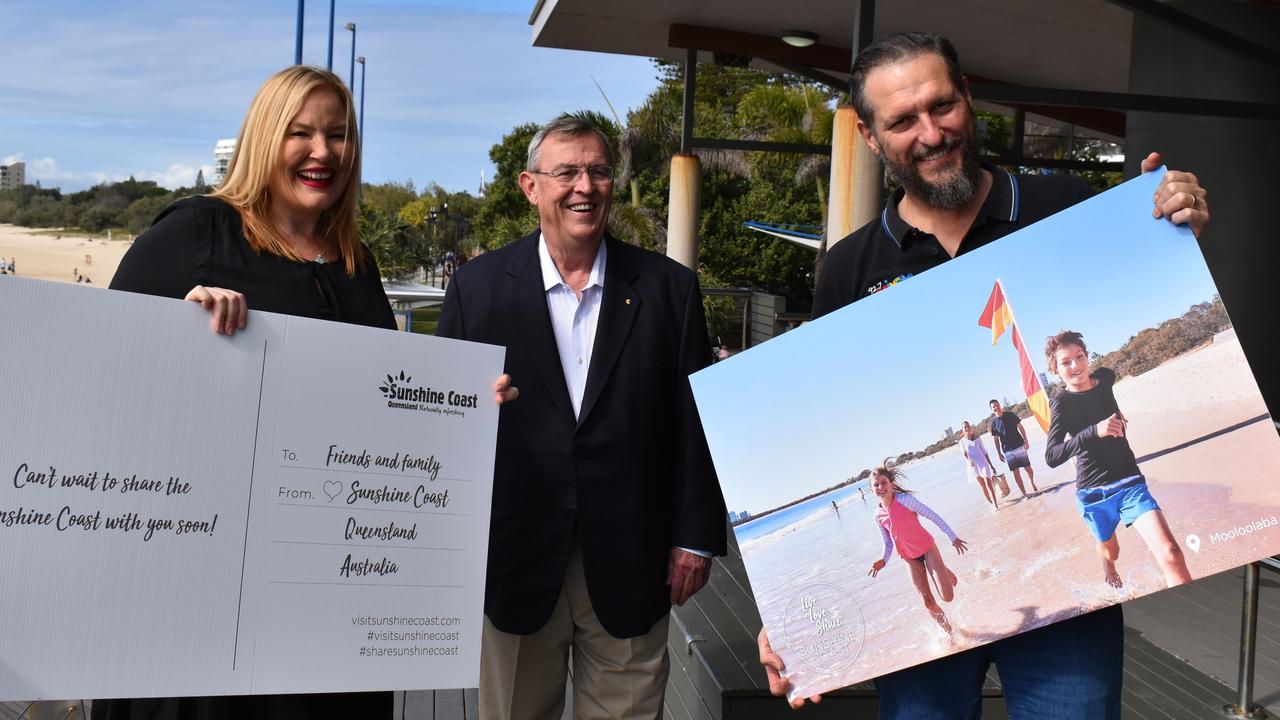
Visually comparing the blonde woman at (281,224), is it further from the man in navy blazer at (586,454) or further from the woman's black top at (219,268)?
the man in navy blazer at (586,454)

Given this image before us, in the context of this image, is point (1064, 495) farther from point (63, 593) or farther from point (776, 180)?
point (776, 180)

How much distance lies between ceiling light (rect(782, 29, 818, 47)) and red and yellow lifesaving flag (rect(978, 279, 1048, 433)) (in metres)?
7.93

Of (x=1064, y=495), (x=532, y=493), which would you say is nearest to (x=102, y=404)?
(x=532, y=493)

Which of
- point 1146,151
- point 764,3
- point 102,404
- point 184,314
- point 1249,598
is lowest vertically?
point 1249,598

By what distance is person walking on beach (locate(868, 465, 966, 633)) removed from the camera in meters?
1.75

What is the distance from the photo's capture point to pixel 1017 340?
1763 millimetres

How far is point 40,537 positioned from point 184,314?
0.45m

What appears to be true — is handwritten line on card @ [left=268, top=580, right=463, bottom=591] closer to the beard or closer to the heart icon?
the heart icon

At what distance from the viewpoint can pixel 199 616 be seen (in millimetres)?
1769

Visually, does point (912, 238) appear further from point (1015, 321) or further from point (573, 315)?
→ point (573, 315)

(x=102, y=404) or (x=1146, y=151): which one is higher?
(x=1146, y=151)

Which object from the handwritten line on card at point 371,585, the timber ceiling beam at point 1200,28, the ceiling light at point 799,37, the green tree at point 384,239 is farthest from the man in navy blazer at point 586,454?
the green tree at point 384,239

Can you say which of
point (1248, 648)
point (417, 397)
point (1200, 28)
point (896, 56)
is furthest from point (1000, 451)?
point (1200, 28)

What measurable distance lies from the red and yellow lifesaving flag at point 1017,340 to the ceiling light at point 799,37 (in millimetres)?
7928
